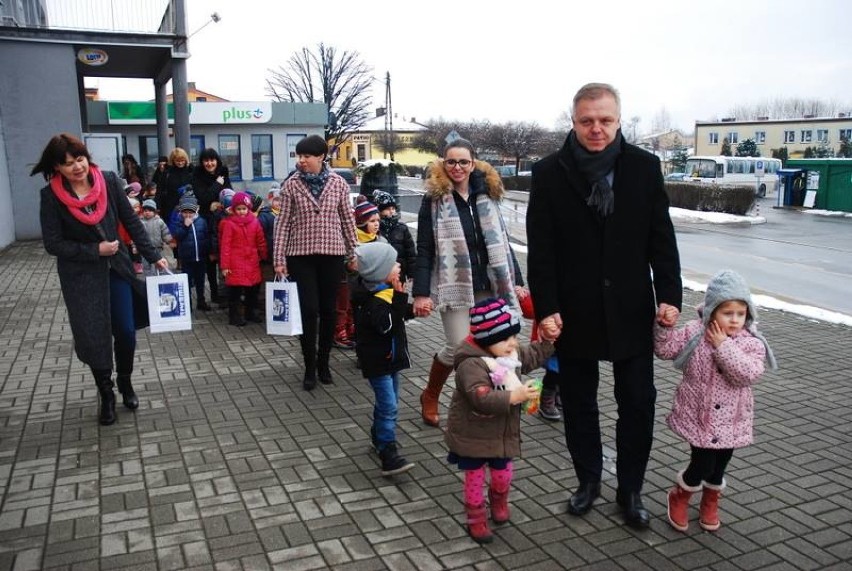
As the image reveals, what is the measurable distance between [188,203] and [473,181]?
199 inches

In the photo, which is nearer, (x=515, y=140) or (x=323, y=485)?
(x=323, y=485)

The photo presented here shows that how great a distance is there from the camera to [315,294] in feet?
19.3

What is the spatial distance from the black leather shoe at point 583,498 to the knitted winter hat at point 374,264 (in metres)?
1.53

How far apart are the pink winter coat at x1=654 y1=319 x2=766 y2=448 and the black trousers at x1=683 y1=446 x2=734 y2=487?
74 millimetres

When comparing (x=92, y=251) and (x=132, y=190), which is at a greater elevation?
(x=132, y=190)

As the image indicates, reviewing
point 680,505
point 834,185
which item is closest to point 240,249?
point 680,505

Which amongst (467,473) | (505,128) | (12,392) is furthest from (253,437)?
(505,128)

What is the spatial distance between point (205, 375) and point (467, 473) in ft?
11.3

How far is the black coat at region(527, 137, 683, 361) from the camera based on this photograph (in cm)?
360

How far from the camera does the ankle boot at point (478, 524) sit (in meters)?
3.54

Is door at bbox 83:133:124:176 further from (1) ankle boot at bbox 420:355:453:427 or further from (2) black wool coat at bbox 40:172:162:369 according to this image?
(1) ankle boot at bbox 420:355:453:427

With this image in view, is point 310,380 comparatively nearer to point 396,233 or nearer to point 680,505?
point 396,233

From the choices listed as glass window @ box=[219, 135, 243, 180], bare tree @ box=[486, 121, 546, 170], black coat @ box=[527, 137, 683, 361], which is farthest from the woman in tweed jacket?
bare tree @ box=[486, 121, 546, 170]

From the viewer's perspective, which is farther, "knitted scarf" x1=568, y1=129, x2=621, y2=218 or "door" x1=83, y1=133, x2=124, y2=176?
"door" x1=83, y1=133, x2=124, y2=176
